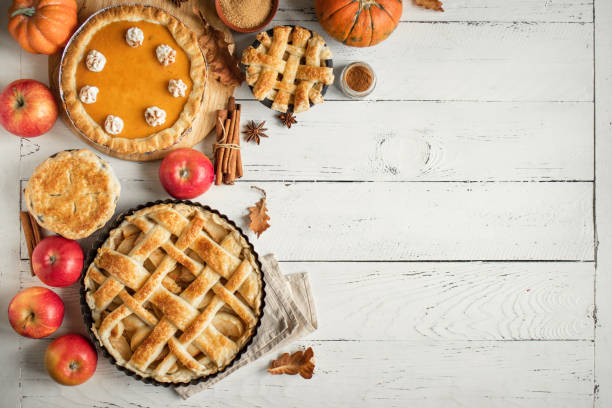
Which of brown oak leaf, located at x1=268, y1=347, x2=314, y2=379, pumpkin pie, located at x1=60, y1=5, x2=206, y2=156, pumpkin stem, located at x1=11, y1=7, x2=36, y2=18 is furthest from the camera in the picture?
brown oak leaf, located at x1=268, y1=347, x2=314, y2=379

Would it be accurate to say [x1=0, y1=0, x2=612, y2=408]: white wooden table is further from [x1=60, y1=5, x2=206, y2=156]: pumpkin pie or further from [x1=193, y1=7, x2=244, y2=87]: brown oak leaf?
[x1=60, y1=5, x2=206, y2=156]: pumpkin pie

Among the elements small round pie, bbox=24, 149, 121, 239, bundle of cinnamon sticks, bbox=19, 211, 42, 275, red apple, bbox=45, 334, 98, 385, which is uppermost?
small round pie, bbox=24, 149, 121, 239

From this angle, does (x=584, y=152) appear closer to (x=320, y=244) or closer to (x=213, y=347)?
(x=320, y=244)

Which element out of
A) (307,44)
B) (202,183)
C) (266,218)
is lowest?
(266,218)

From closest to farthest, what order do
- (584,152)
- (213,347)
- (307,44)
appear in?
(213,347) < (307,44) < (584,152)

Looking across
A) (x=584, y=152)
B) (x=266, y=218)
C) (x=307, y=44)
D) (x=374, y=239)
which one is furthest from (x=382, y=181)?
(x=584, y=152)

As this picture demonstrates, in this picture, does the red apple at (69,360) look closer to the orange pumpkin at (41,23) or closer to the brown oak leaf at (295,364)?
the brown oak leaf at (295,364)

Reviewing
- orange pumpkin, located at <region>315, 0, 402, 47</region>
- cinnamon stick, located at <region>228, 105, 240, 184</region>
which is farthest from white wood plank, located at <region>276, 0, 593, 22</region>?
cinnamon stick, located at <region>228, 105, 240, 184</region>

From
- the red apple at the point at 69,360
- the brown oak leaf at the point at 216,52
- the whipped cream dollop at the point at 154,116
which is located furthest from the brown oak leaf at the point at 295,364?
the brown oak leaf at the point at 216,52
